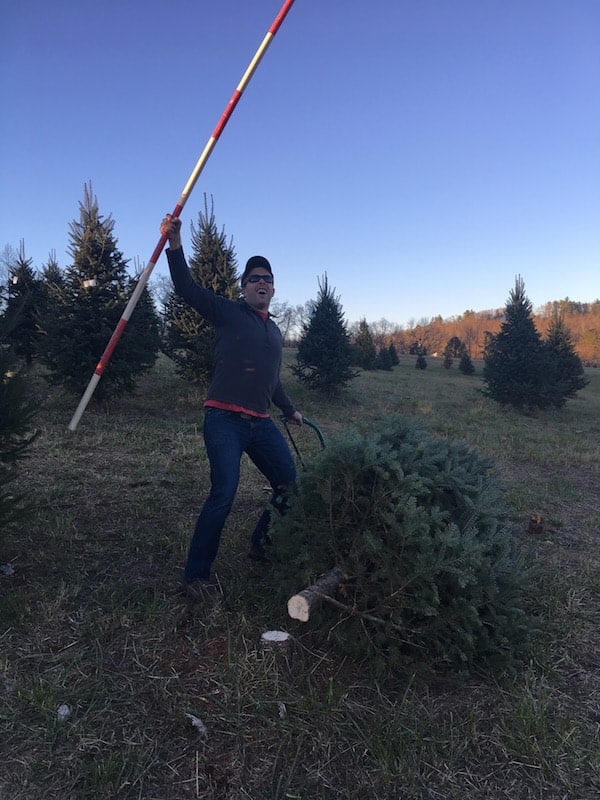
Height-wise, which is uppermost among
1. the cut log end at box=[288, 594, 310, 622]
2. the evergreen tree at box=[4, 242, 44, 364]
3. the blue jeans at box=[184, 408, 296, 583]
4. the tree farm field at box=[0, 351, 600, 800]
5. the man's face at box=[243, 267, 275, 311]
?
the evergreen tree at box=[4, 242, 44, 364]

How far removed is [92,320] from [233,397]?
774cm

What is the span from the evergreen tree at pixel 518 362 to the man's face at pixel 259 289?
14.0m

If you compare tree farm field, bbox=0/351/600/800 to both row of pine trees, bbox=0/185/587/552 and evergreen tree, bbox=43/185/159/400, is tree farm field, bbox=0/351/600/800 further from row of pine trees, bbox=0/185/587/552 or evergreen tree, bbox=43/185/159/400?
evergreen tree, bbox=43/185/159/400

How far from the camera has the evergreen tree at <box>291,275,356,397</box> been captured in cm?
1446

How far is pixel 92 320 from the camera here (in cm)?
993

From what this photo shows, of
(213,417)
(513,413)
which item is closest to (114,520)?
(213,417)

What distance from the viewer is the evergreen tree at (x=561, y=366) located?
16312mm

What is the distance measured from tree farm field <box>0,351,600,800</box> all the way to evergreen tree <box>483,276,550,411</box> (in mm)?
12457

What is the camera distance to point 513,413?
622 inches

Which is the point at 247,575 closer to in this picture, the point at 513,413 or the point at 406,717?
the point at 406,717

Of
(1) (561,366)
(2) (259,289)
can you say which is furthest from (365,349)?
(2) (259,289)

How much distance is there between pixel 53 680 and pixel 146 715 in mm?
498

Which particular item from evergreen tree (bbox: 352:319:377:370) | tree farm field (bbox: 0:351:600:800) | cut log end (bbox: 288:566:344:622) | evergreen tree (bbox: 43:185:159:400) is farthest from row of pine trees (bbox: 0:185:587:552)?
evergreen tree (bbox: 352:319:377:370)

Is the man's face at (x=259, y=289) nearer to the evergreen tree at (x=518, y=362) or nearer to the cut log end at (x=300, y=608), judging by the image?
the cut log end at (x=300, y=608)
